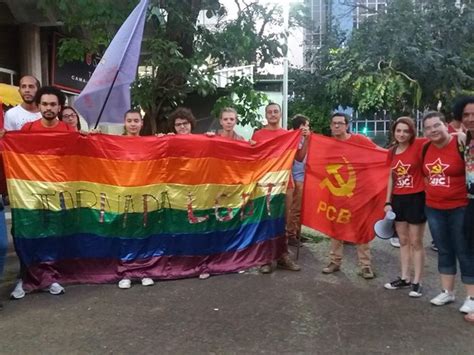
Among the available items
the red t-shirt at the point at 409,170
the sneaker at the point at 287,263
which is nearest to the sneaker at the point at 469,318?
the red t-shirt at the point at 409,170

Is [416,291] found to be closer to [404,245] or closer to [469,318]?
[404,245]

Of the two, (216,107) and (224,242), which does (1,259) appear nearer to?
(224,242)

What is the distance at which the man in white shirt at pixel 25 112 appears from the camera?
5.51 m

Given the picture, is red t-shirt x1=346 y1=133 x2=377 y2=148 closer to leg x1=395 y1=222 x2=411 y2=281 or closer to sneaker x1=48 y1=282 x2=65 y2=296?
leg x1=395 y1=222 x2=411 y2=281

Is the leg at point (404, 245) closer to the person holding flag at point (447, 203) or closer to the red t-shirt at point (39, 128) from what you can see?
the person holding flag at point (447, 203)

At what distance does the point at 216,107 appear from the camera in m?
7.34

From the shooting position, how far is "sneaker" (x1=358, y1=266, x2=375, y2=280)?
18.3 feet

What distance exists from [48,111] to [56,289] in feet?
5.62

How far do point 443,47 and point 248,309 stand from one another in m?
12.4

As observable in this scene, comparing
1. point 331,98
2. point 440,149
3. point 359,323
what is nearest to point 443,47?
point 331,98

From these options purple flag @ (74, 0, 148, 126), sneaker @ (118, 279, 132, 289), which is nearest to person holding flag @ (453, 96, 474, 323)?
sneaker @ (118, 279, 132, 289)

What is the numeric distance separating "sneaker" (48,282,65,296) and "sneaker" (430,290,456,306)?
3448mm

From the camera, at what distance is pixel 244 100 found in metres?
7.57

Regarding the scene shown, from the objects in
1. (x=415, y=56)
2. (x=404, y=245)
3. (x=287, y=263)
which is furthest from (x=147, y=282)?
(x=415, y=56)
